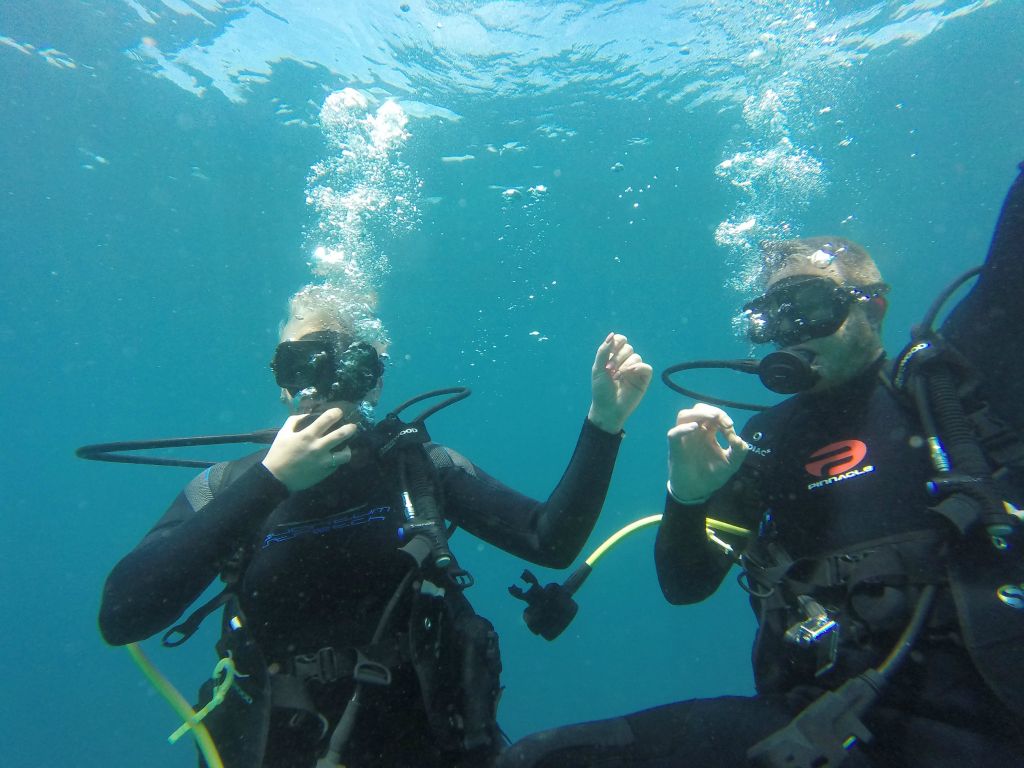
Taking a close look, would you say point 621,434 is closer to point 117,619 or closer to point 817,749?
point 817,749

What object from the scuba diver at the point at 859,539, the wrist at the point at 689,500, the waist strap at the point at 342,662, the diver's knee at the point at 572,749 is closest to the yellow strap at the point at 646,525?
the scuba diver at the point at 859,539

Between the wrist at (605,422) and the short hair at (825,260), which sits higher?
the short hair at (825,260)

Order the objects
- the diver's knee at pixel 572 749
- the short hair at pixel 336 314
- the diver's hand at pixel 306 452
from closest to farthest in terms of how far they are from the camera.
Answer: the diver's knee at pixel 572 749 < the diver's hand at pixel 306 452 < the short hair at pixel 336 314

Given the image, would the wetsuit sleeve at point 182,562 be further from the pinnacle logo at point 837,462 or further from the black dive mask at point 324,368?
the pinnacle logo at point 837,462

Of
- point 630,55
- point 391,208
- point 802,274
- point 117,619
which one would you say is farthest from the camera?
point 391,208

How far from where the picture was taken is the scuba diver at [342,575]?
7.52ft

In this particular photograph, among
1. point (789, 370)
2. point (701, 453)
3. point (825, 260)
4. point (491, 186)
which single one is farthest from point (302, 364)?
point (491, 186)

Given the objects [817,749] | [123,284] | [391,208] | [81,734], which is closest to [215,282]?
[123,284]

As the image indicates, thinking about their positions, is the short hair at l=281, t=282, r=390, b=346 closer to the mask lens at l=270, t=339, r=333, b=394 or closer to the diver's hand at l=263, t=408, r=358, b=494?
the mask lens at l=270, t=339, r=333, b=394

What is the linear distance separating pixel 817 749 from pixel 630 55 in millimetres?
16646

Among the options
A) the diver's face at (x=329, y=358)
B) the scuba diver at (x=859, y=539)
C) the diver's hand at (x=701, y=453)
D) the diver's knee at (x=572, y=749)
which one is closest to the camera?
the scuba diver at (x=859, y=539)

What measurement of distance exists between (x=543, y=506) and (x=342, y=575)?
44.7 inches

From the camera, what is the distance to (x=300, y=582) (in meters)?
2.59

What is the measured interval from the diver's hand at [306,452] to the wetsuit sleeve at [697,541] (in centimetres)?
162
